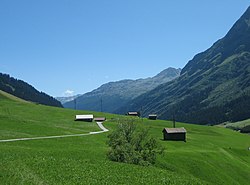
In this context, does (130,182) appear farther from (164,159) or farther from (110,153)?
(164,159)

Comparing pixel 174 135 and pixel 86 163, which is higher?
pixel 174 135

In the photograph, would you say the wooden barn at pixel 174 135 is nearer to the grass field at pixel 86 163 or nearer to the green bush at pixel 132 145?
the grass field at pixel 86 163

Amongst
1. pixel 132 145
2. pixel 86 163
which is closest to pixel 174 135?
pixel 132 145

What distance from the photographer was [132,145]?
235ft

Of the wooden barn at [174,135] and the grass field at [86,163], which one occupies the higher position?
the wooden barn at [174,135]

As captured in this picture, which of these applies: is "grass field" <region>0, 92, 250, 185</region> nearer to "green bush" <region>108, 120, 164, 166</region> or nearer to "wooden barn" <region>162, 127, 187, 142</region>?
"green bush" <region>108, 120, 164, 166</region>

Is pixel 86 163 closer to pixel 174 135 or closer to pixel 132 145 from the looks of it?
pixel 132 145

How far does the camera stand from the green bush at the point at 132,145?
64688 mm

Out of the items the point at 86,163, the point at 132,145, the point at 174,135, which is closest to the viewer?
the point at 86,163

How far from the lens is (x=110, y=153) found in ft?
213

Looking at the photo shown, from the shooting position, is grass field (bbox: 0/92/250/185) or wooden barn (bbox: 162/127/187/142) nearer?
grass field (bbox: 0/92/250/185)

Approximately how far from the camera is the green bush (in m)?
64.7

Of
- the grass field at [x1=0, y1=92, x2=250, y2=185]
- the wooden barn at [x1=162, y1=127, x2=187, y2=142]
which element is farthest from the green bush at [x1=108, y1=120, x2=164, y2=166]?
the wooden barn at [x1=162, y1=127, x2=187, y2=142]

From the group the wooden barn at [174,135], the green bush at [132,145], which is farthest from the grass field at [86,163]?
the wooden barn at [174,135]
